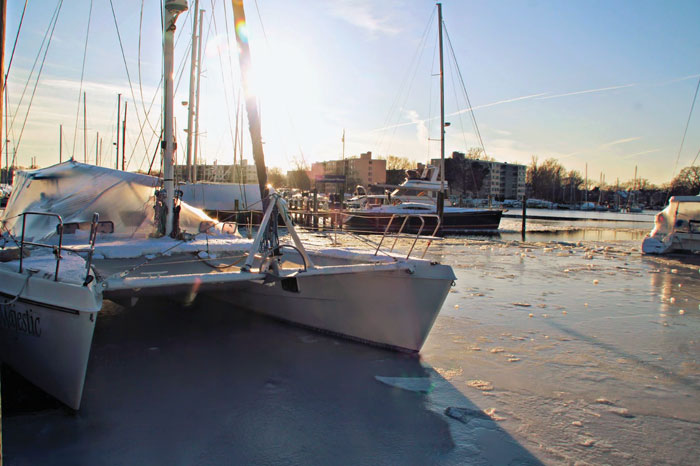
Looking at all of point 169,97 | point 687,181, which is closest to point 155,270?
point 169,97

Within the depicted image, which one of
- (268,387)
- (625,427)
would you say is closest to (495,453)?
(625,427)

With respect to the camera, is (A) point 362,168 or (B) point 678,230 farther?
(A) point 362,168

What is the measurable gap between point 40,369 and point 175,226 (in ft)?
11.2

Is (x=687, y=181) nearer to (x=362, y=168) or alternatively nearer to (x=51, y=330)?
(x=362, y=168)

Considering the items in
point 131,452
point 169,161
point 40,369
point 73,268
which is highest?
point 169,161

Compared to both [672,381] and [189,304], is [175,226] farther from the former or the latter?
[672,381]

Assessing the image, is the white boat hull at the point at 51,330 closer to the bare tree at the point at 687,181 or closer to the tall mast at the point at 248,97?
the tall mast at the point at 248,97

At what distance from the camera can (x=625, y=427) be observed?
13.1ft

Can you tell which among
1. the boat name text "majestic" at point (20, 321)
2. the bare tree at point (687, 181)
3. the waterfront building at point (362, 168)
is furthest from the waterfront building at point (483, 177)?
the boat name text "majestic" at point (20, 321)

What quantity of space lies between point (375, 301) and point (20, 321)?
3.69m

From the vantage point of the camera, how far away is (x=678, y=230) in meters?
16.8

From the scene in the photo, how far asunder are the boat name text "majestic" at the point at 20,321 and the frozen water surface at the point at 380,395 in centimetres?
63

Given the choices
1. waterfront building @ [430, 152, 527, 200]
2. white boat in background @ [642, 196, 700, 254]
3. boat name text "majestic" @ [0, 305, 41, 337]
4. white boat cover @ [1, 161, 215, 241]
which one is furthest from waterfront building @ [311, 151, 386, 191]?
boat name text "majestic" @ [0, 305, 41, 337]

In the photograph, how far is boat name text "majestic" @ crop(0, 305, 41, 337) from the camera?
14.2 feet
